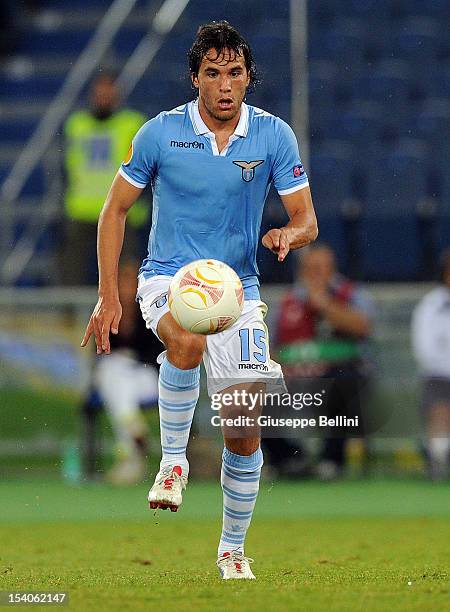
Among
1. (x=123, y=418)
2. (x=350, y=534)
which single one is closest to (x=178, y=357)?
(x=350, y=534)

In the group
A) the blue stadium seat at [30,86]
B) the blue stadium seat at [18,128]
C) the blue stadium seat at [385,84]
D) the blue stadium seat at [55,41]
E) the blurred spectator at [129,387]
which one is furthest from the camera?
the blue stadium seat at [55,41]

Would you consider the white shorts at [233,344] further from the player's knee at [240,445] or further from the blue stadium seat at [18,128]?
the blue stadium seat at [18,128]

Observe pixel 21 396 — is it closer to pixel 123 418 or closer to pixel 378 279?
pixel 123 418

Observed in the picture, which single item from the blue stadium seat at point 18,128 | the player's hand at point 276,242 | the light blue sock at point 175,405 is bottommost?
the light blue sock at point 175,405

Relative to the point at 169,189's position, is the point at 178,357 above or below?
below

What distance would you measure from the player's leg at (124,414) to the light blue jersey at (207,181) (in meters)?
3.59

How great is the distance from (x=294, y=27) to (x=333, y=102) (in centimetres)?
170

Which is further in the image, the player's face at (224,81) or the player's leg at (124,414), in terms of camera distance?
the player's leg at (124,414)

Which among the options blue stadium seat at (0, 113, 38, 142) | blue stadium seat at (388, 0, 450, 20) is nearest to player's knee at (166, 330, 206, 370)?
blue stadium seat at (388, 0, 450, 20)

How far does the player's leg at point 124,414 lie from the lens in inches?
385

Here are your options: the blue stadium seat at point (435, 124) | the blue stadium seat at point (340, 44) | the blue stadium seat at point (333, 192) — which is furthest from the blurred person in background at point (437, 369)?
the blue stadium seat at point (340, 44)

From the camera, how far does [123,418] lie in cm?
1007

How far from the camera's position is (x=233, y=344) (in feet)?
20.2

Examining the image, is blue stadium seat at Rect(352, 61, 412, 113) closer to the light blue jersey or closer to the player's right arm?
the light blue jersey
